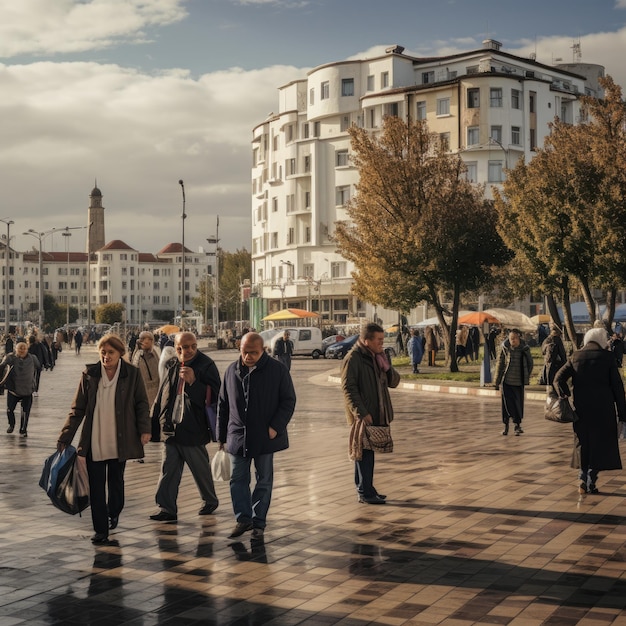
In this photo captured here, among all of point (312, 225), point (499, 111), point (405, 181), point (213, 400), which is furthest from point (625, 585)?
point (312, 225)

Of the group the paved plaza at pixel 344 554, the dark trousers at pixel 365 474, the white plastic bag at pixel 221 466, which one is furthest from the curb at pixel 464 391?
Result: the white plastic bag at pixel 221 466

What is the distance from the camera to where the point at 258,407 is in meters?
8.05

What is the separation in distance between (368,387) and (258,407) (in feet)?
6.04

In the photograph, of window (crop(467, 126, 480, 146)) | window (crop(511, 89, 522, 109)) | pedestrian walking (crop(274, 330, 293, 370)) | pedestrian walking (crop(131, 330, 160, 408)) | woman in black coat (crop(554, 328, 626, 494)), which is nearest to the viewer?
woman in black coat (crop(554, 328, 626, 494))

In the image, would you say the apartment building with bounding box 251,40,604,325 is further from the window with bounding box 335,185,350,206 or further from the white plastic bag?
the white plastic bag

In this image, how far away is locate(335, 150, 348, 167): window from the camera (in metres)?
83.5

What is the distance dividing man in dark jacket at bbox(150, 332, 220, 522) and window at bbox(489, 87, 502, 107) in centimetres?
6877

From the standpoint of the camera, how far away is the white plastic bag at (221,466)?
8.44 meters

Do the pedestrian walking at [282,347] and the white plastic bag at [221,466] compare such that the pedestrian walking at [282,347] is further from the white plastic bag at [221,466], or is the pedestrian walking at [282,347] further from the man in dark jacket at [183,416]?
the white plastic bag at [221,466]

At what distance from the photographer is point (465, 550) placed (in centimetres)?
764

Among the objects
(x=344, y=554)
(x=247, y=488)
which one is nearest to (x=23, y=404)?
(x=247, y=488)

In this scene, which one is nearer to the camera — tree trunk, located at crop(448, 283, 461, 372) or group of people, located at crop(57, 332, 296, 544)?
group of people, located at crop(57, 332, 296, 544)

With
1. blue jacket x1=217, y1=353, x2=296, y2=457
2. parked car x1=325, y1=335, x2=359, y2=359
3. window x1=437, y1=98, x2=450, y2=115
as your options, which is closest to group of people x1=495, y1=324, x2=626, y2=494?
blue jacket x1=217, y1=353, x2=296, y2=457

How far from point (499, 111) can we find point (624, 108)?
1727 inches
